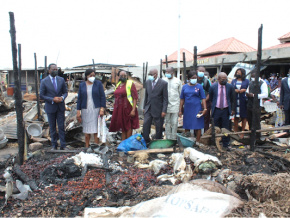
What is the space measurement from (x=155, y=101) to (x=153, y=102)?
0.18 feet

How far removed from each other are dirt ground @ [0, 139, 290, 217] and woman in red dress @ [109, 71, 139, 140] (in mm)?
1291

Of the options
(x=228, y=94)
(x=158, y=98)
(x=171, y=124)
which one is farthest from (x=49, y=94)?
(x=228, y=94)

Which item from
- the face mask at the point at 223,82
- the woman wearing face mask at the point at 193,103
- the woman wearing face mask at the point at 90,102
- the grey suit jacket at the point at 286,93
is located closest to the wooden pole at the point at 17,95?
the woman wearing face mask at the point at 90,102

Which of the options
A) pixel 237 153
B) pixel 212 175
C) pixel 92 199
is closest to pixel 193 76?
pixel 237 153

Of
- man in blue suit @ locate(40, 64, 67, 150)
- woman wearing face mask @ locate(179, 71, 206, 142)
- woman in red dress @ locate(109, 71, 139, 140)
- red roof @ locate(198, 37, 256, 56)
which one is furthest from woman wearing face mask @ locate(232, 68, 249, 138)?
red roof @ locate(198, 37, 256, 56)

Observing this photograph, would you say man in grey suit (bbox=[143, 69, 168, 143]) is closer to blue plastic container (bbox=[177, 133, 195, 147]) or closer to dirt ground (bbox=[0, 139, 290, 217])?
blue plastic container (bbox=[177, 133, 195, 147])

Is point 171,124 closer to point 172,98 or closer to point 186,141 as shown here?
point 172,98

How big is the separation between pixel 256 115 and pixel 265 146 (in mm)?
1061

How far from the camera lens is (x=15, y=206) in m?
3.18

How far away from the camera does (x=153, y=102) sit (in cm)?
608

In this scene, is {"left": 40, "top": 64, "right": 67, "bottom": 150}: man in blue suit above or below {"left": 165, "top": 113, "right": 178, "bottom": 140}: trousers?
above

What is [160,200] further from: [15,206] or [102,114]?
[102,114]

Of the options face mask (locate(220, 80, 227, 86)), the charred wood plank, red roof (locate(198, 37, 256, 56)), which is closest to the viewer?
the charred wood plank

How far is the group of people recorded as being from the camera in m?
5.77
